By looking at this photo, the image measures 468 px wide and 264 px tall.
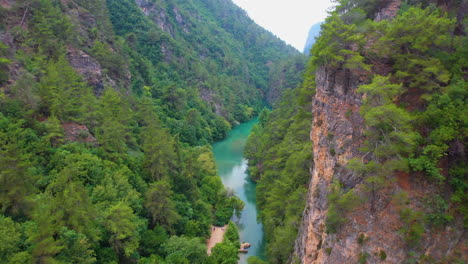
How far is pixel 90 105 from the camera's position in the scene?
3384cm

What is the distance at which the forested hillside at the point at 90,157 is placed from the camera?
20438 mm

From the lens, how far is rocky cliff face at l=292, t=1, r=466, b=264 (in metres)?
16.0

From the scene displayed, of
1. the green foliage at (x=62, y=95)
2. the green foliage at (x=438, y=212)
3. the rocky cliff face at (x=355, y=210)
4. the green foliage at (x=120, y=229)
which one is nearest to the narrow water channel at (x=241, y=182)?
the rocky cliff face at (x=355, y=210)

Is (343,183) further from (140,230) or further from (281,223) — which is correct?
(140,230)

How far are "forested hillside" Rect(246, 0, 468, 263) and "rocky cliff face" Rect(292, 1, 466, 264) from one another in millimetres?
51

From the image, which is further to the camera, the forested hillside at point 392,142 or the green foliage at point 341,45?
the green foliage at point 341,45

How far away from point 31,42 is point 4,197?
25.1 metres

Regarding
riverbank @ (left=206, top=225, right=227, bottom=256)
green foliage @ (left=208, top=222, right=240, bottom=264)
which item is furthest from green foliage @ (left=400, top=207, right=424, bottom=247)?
riverbank @ (left=206, top=225, right=227, bottom=256)

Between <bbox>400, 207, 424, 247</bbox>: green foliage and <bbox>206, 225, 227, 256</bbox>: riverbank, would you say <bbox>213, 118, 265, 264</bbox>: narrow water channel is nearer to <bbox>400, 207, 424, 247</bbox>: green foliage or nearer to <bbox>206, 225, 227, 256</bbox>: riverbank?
<bbox>206, 225, 227, 256</bbox>: riverbank

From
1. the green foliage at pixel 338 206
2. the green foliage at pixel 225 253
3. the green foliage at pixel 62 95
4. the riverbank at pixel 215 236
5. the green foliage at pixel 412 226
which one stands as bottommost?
the riverbank at pixel 215 236

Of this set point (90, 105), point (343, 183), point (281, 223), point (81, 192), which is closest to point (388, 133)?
point (343, 183)

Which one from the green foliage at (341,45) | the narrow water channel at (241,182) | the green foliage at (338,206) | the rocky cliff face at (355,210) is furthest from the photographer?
the narrow water channel at (241,182)

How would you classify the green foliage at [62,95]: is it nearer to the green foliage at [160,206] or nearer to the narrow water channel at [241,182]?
the green foliage at [160,206]

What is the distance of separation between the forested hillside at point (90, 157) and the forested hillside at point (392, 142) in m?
13.2
